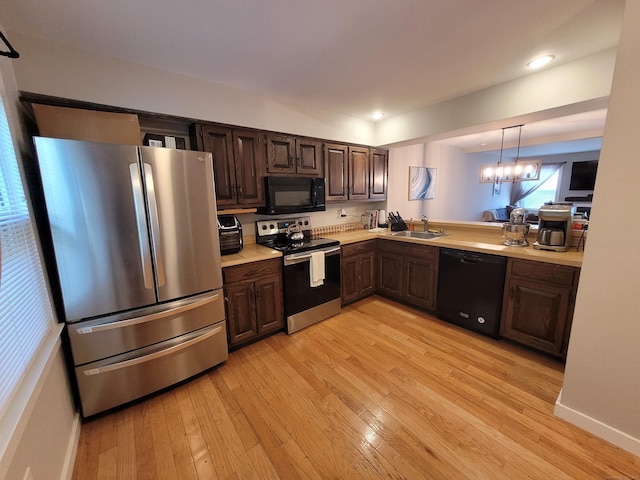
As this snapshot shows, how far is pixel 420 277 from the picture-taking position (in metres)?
2.91

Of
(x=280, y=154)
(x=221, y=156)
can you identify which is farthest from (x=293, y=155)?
(x=221, y=156)

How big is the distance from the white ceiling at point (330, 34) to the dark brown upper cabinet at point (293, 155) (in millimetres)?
555

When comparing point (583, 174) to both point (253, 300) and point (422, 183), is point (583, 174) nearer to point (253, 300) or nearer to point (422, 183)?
point (422, 183)

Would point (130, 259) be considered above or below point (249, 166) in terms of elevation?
below

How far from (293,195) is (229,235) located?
84cm

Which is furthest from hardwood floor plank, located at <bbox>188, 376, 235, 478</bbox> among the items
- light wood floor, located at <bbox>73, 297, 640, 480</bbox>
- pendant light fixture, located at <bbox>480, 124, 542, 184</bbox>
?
pendant light fixture, located at <bbox>480, 124, 542, 184</bbox>

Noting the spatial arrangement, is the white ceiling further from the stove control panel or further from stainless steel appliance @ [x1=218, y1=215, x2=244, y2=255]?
the stove control panel

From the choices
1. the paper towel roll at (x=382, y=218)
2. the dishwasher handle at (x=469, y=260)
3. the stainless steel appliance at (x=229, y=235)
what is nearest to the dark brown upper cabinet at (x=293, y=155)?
the stainless steel appliance at (x=229, y=235)

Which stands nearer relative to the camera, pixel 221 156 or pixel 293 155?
pixel 221 156

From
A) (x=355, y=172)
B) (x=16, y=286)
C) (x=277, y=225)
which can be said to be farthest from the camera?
(x=355, y=172)

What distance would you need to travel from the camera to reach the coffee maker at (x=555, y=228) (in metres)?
2.11

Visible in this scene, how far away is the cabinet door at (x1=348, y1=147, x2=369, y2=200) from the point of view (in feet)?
11.0

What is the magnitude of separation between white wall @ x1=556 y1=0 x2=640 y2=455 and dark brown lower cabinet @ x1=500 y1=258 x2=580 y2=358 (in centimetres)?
58

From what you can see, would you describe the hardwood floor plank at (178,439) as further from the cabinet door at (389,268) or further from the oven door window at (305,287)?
the cabinet door at (389,268)
